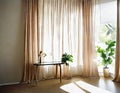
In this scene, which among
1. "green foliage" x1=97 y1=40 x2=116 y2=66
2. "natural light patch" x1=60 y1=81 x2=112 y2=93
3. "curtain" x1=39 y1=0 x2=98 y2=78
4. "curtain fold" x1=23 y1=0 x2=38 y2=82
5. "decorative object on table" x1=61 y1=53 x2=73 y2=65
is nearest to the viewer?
"natural light patch" x1=60 y1=81 x2=112 y2=93

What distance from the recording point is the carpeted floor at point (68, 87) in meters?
4.43

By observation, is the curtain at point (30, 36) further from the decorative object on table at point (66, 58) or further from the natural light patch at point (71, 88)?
the natural light patch at point (71, 88)

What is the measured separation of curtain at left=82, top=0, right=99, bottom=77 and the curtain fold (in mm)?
1647

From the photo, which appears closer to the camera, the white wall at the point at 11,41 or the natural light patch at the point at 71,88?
the natural light patch at the point at 71,88

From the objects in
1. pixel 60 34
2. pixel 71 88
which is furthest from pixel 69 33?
pixel 71 88

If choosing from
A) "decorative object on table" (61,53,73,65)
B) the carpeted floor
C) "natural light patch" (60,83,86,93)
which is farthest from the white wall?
"natural light patch" (60,83,86,93)

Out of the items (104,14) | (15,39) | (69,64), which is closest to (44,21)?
(15,39)

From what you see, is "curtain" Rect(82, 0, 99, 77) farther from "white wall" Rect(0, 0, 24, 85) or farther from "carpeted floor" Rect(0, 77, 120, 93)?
"white wall" Rect(0, 0, 24, 85)

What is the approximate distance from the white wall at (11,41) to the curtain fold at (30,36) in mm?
145

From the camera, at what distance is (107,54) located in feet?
19.2

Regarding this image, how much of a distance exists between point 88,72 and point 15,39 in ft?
8.31

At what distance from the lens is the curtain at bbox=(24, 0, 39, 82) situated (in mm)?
5309

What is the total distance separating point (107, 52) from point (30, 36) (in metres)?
2.47

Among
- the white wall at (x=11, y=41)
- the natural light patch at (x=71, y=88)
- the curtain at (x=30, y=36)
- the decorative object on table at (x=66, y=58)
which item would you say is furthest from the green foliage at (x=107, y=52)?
the white wall at (x=11, y=41)
